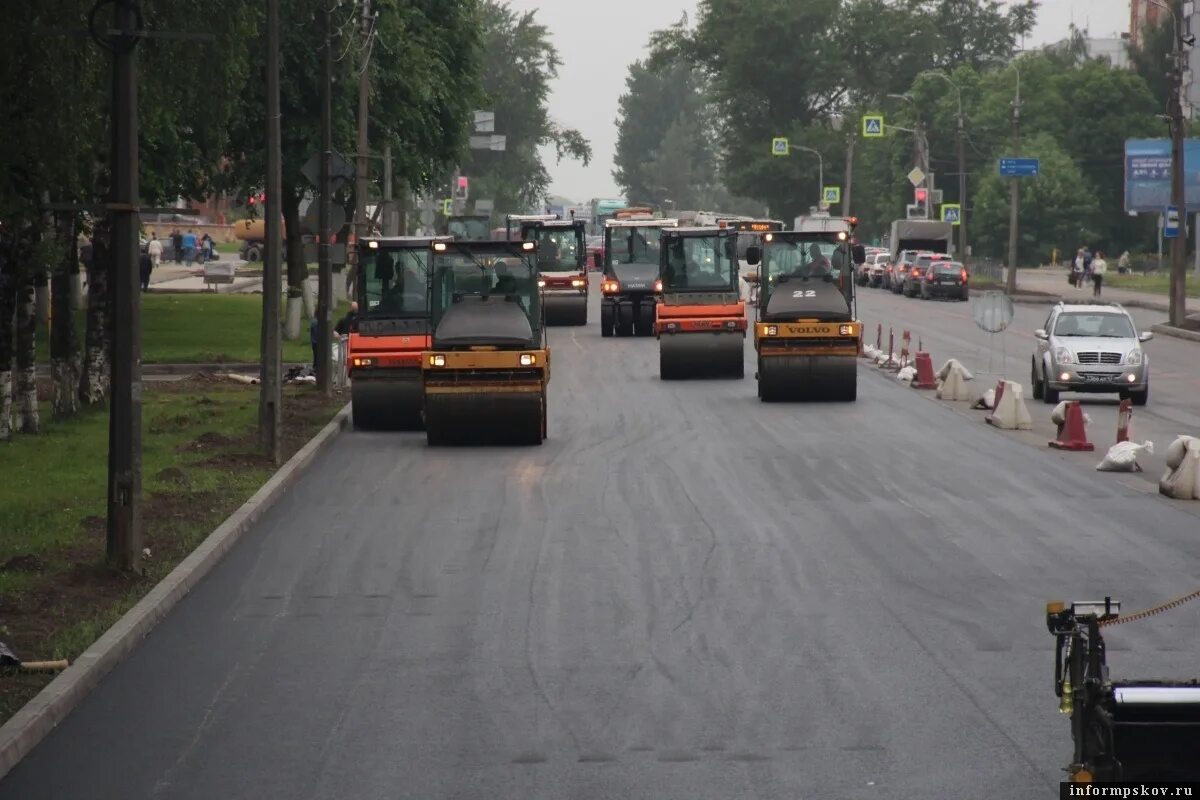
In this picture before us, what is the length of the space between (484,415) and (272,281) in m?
Answer: 3.81

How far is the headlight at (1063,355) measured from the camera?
114 ft

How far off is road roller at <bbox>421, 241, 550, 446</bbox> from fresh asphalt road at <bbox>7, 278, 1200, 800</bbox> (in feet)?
5.03

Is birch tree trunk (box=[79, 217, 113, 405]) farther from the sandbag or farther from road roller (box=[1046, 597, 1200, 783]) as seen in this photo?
road roller (box=[1046, 597, 1200, 783])

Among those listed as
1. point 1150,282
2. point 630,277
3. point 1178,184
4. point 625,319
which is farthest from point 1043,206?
point 630,277

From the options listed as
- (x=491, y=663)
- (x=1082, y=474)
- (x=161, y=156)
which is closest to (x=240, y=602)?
(x=491, y=663)

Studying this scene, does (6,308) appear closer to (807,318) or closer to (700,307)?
(807,318)

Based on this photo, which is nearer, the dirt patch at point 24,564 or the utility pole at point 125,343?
the utility pole at point 125,343

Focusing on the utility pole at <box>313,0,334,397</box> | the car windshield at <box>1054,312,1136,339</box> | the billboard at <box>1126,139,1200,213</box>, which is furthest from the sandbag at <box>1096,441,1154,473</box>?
the billboard at <box>1126,139,1200,213</box>

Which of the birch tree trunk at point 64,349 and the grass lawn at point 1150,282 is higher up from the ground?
the grass lawn at point 1150,282

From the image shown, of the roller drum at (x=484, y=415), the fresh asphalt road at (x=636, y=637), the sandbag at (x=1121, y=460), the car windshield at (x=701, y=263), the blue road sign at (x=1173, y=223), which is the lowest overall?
the fresh asphalt road at (x=636, y=637)

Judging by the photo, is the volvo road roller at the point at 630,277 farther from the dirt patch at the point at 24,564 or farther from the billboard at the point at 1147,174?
the billboard at the point at 1147,174

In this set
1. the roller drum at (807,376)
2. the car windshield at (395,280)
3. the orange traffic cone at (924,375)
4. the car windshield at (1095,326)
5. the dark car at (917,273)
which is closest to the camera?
the car windshield at (395,280)

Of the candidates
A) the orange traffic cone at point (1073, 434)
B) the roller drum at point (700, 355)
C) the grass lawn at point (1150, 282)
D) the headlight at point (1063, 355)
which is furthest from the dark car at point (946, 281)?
the orange traffic cone at point (1073, 434)

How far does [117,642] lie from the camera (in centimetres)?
1273
